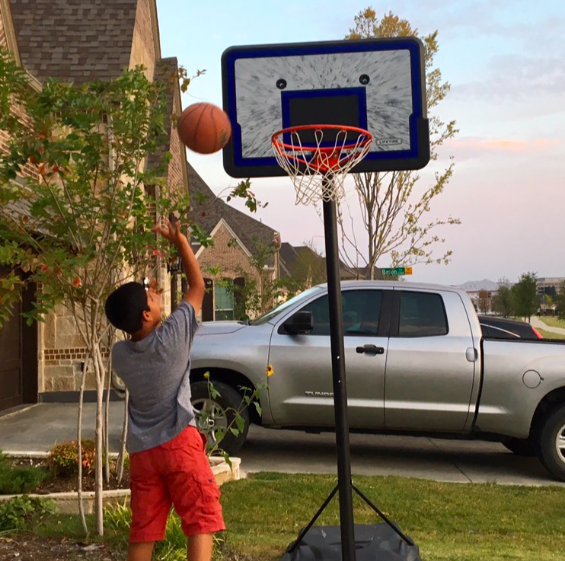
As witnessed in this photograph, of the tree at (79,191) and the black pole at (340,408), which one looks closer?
the black pole at (340,408)

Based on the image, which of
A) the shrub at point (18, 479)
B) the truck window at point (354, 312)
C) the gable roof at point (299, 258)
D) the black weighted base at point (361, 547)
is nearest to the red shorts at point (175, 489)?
the black weighted base at point (361, 547)

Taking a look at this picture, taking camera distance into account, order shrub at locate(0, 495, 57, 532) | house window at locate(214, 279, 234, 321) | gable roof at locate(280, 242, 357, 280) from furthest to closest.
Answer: gable roof at locate(280, 242, 357, 280) < house window at locate(214, 279, 234, 321) < shrub at locate(0, 495, 57, 532)

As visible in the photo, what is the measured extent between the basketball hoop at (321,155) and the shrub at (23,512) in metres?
2.87

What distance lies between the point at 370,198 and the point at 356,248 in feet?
5.45

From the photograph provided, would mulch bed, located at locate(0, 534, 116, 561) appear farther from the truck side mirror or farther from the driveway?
the truck side mirror

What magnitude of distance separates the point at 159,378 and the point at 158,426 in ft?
0.77

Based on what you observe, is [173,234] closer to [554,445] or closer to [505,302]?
[554,445]

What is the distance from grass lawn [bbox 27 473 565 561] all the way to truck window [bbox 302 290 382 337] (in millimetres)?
1838

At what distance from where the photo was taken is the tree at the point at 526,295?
74.5m

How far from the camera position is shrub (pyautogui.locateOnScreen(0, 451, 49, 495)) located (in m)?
5.82

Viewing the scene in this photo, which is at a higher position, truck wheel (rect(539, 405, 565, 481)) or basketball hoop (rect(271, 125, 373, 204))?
basketball hoop (rect(271, 125, 373, 204))

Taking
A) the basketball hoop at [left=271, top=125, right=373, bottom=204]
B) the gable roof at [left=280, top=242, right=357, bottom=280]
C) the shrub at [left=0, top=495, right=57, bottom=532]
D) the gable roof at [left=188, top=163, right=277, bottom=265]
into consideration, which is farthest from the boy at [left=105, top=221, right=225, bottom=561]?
the gable roof at [left=280, top=242, right=357, bottom=280]

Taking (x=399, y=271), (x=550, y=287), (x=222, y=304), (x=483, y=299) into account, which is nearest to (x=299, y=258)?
(x=222, y=304)

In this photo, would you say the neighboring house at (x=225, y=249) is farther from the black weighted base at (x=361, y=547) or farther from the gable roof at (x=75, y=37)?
the black weighted base at (x=361, y=547)
